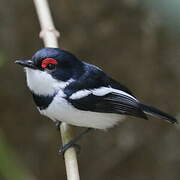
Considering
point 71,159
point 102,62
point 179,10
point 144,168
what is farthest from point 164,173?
point 179,10

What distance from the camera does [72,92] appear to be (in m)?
2.18

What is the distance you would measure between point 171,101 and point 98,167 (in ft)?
3.10

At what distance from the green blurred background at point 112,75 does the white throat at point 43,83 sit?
1.67m

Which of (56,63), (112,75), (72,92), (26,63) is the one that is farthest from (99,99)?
(112,75)

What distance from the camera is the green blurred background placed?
385 centimetres

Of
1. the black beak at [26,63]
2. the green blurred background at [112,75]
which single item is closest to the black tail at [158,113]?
the black beak at [26,63]

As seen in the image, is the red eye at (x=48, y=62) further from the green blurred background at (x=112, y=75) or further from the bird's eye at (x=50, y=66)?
the green blurred background at (x=112, y=75)

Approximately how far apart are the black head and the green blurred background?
1.66 meters

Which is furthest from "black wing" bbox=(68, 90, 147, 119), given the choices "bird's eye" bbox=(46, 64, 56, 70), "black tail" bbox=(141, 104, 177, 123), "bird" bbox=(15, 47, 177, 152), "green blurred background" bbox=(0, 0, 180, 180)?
"green blurred background" bbox=(0, 0, 180, 180)

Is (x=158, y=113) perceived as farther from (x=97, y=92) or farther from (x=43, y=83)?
(x=43, y=83)

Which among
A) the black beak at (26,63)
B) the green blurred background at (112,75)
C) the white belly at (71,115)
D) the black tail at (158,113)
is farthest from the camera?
the green blurred background at (112,75)

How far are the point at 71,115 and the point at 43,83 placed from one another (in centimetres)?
22

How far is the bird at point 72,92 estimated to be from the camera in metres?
2.08

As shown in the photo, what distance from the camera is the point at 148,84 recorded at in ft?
13.4
